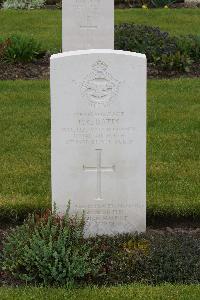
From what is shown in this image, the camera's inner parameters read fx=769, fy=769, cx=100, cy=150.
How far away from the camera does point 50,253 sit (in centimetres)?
534

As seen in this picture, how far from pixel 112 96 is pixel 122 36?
6.85 m

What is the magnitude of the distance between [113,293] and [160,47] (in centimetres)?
742

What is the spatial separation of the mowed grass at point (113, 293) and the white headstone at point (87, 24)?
6.21m

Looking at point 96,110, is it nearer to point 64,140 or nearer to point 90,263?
point 64,140

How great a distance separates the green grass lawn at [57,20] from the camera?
14.3 metres

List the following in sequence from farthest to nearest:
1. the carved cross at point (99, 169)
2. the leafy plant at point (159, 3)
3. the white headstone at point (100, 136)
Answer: the leafy plant at point (159, 3), the carved cross at point (99, 169), the white headstone at point (100, 136)

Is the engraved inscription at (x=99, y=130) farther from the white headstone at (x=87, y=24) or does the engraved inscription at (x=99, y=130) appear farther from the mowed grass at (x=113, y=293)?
the white headstone at (x=87, y=24)

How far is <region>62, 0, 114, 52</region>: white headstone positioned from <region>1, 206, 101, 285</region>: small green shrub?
18.2ft

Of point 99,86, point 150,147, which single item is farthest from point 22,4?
point 99,86

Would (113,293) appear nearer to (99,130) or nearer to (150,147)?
(99,130)

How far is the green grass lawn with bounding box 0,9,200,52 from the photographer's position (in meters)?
14.3

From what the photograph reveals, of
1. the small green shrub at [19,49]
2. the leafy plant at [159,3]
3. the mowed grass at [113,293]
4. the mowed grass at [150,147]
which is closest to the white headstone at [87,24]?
the mowed grass at [150,147]

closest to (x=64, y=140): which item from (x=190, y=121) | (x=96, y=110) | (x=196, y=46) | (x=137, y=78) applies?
(x=96, y=110)

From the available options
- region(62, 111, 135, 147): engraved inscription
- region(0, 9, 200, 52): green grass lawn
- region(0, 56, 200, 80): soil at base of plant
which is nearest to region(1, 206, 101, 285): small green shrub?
region(62, 111, 135, 147): engraved inscription
